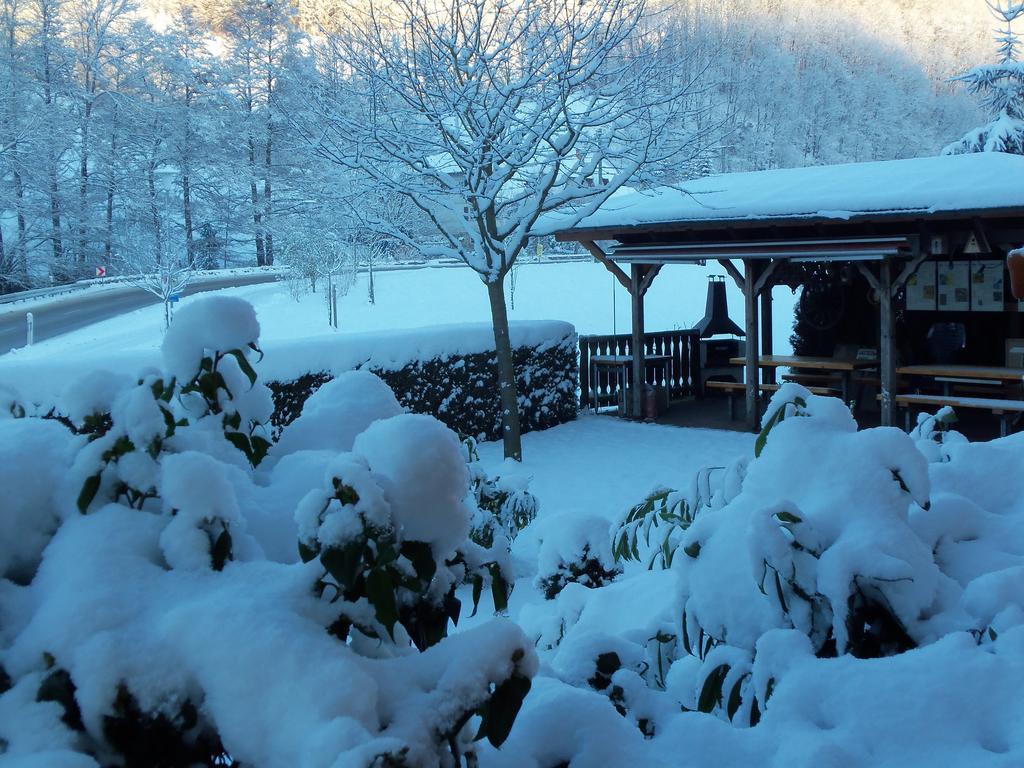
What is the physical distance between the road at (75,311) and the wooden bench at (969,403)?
798 inches

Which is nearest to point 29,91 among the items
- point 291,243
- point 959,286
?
point 291,243

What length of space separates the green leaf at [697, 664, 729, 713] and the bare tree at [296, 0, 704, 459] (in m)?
8.52

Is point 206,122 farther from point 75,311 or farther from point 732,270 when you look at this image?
point 732,270

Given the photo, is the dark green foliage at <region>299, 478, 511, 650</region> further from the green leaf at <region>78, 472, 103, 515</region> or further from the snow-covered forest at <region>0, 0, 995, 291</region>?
the snow-covered forest at <region>0, 0, 995, 291</region>

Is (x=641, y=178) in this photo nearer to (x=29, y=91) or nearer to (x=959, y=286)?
(x=959, y=286)

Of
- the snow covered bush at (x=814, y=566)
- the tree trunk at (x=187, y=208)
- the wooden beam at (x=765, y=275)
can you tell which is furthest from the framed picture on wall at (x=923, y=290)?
the tree trunk at (x=187, y=208)

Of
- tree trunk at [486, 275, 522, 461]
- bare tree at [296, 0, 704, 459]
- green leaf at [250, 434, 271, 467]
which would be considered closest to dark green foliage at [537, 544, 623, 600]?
green leaf at [250, 434, 271, 467]

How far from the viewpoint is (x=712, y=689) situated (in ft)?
6.42

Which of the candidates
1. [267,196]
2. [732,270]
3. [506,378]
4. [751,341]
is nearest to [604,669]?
[506,378]

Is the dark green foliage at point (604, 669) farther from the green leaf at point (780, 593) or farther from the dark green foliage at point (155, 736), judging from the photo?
the dark green foliage at point (155, 736)

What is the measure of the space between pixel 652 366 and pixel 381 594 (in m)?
13.0

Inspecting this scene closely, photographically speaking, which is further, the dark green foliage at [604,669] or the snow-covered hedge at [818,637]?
the dark green foliage at [604,669]

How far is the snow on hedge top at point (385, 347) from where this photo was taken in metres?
9.43

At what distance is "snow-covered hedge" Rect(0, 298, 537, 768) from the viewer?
45.1 inches
